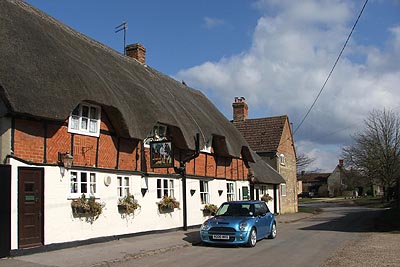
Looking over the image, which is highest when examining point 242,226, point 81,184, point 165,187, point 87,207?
point 81,184

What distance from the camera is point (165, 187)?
21.0 m

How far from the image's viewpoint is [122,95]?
1798 centimetres

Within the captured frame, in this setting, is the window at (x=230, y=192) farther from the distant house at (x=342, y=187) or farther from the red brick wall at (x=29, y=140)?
the distant house at (x=342, y=187)

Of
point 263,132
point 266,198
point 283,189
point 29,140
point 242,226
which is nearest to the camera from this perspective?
point 29,140

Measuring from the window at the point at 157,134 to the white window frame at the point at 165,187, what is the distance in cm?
181

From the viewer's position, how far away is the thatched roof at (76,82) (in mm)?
13273

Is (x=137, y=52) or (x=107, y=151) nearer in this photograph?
(x=107, y=151)

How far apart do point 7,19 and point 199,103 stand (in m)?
15.3

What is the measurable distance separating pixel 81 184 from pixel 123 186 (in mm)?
2486

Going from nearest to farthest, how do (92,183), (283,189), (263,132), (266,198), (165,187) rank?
1. (92,183)
2. (165,187)
3. (266,198)
4. (283,189)
5. (263,132)

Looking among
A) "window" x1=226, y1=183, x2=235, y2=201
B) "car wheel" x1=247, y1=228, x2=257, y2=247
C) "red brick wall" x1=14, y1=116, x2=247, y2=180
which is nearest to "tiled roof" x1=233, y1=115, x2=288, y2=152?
"window" x1=226, y1=183, x2=235, y2=201

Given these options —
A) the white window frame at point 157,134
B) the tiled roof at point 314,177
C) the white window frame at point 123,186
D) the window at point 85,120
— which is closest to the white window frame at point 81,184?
the window at point 85,120

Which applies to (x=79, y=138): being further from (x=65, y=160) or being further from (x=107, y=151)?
(x=107, y=151)

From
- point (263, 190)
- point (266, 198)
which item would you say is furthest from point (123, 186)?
point (263, 190)
